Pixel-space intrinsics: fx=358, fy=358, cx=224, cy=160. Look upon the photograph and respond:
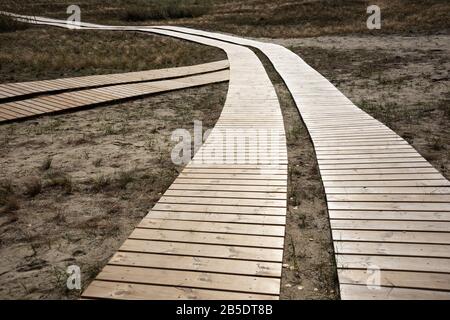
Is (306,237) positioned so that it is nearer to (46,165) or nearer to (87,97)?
(46,165)

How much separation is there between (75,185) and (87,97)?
4.71 meters

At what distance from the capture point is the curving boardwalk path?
298 centimetres

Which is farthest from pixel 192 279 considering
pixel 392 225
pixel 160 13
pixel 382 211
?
pixel 160 13

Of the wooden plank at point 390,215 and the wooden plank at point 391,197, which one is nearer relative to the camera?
the wooden plank at point 390,215

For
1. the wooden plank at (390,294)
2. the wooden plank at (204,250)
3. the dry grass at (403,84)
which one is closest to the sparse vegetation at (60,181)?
the wooden plank at (204,250)

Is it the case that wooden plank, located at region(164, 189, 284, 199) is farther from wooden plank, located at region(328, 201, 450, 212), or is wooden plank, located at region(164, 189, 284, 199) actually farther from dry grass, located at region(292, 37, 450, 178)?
dry grass, located at region(292, 37, 450, 178)

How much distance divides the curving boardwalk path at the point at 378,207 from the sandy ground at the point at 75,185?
2.11ft

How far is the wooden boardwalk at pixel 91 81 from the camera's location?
356 inches

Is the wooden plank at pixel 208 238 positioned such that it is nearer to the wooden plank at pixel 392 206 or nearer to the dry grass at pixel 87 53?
the wooden plank at pixel 392 206

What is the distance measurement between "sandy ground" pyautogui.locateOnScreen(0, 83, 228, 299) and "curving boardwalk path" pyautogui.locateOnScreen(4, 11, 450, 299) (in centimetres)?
64

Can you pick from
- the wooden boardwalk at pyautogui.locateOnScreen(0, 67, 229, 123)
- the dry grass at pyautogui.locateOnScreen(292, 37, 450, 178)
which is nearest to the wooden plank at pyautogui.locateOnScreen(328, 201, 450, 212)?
the dry grass at pyautogui.locateOnScreen(292, 37, 450, 178)

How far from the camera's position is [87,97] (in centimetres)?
906
